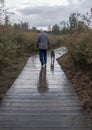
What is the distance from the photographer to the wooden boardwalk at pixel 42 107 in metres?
8.63

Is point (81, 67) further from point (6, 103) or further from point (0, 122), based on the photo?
point (0, 122)

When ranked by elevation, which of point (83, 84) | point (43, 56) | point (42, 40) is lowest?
point (43, 56)

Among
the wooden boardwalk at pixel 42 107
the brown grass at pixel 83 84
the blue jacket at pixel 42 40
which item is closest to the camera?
the wooden boardwalk at pixel 42 107

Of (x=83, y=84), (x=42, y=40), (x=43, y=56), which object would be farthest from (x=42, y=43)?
(x=83, y=84)

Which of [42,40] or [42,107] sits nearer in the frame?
[42,107]

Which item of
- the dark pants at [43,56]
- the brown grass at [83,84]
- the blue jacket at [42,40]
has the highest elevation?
the blue jacket at [42,40]

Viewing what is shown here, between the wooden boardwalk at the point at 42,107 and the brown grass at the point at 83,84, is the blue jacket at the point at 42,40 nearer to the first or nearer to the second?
the brown grass at the point at 83,84

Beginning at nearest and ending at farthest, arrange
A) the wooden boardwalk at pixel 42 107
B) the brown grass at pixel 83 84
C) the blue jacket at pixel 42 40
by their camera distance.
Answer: the wooden boardwalk at pixel 42 107 → the brown grass at pixel 83 84 → the blue jacket at pixel 42 40

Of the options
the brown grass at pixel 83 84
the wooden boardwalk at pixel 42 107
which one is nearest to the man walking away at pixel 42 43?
the brown grass at pixel 83 84

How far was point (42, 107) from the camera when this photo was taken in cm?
1016

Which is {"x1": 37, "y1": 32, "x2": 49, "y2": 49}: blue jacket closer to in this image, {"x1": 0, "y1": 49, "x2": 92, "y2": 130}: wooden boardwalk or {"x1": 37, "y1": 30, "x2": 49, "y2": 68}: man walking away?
{"x1": 37, "y1": 30, "x2": 49, "y2": 68}: man walking away

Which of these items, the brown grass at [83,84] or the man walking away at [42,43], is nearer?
the brown grass at [83,84]

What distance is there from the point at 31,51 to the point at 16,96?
21.8 m

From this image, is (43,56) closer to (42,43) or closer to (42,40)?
(42,43)
